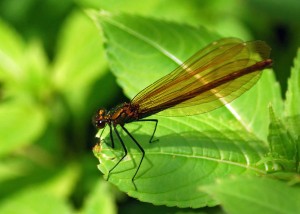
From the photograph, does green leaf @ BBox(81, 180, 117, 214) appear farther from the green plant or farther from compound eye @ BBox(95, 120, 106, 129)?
the green plant

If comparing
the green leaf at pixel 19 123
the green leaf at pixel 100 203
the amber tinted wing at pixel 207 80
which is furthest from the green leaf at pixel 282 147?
the green leaf at pixel 19 123

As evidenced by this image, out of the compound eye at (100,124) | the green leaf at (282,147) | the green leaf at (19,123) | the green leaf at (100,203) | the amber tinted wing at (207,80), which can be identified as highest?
the green leaf at (19,123)

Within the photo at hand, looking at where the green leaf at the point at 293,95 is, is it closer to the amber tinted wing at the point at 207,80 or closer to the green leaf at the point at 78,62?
the amber tinted wing at the point at 207,80

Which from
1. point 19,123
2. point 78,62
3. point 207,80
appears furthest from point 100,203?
point 78,62

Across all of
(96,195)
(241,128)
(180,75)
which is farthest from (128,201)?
(241,128)

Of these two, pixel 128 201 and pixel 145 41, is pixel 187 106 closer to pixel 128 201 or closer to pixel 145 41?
pixel 145 41

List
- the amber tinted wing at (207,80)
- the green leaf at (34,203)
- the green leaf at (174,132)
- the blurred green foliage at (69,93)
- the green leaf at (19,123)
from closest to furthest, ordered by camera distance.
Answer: the green leaf at (174,132) → the amber tinted wing at (207,80) → the green leaf at (34,203) → the green leaf at (19,123) → the blurred green foliage at (69,93)

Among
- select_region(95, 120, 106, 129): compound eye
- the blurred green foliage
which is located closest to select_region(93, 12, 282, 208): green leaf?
select_region(95, 120, 106, 129): compound eye
